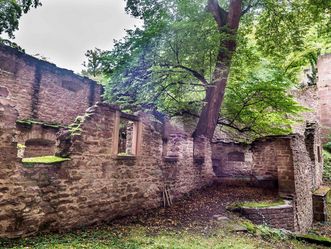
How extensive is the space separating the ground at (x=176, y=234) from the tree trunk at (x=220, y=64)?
134 inches

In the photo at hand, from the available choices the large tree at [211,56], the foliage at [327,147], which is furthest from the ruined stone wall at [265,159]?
the foliage at [327,147]

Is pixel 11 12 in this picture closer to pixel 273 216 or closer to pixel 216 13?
pixel 216 13

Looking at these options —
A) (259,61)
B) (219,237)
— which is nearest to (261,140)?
(259,61)

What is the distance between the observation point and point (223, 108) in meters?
12.9

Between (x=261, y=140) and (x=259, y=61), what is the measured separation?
12.9 feet

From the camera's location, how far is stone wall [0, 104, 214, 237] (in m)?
4.90

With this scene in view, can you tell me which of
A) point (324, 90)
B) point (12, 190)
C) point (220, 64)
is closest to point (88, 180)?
point (12, 190)

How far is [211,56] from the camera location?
34.2 feet

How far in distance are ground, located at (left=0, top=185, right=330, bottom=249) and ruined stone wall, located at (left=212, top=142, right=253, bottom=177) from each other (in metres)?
4.19

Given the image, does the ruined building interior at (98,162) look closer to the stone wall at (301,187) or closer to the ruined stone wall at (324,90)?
the stone wall at (301,187)

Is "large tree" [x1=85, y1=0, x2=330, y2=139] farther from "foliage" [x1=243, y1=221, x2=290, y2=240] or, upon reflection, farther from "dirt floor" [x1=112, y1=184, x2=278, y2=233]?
"foliage" [x1=243, y1=221, x2=290, y2=240]

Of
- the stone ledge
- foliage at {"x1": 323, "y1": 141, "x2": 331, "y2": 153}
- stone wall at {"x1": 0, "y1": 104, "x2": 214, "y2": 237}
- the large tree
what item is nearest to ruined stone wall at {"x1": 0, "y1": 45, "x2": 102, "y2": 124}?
the large tree

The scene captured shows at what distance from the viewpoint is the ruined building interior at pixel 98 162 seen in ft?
16.7

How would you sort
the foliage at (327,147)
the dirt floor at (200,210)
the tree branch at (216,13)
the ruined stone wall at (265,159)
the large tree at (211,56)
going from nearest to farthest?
the dirt floor at (200,210)
the large tree at (211,56)
the tree branch at (216,13)
the ruined stone wall at (265,159)
the foliage at (327,147)
